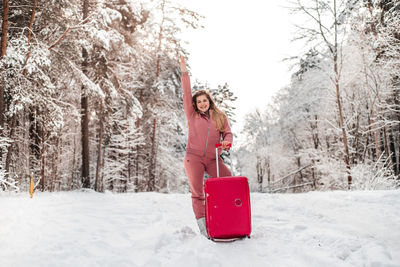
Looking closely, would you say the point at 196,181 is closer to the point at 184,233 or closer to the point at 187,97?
the point at 184,233

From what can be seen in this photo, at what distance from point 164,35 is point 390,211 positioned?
1533 cm

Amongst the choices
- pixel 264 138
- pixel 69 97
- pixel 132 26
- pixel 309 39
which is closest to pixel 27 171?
pixel 69 97

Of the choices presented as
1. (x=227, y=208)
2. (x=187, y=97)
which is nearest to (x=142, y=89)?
(x=187, y=97)

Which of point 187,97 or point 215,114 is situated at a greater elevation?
point 187,97

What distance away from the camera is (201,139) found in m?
3.90

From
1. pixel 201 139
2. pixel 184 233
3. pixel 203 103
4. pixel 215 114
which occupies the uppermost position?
pixel 203 103

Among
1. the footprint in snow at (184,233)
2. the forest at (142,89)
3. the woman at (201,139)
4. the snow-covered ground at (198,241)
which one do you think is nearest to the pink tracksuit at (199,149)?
the woman at (201,139)

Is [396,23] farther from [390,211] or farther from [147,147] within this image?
[147,147]

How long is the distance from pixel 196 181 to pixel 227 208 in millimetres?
677

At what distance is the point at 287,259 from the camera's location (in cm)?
264

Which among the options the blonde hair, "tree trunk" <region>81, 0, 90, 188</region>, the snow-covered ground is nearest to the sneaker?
the snow-covered ground

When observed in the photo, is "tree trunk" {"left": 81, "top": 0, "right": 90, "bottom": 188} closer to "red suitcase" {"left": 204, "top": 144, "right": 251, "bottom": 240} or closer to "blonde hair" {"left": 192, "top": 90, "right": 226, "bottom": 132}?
"blonde hair" {"left": 192, "top": 90, "right": 226, "bottom": 132}

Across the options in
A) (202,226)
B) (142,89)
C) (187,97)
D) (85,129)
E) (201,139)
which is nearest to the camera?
(202,226)

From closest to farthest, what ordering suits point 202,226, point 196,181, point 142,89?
point 202,226
point 196,181
point 142,89
